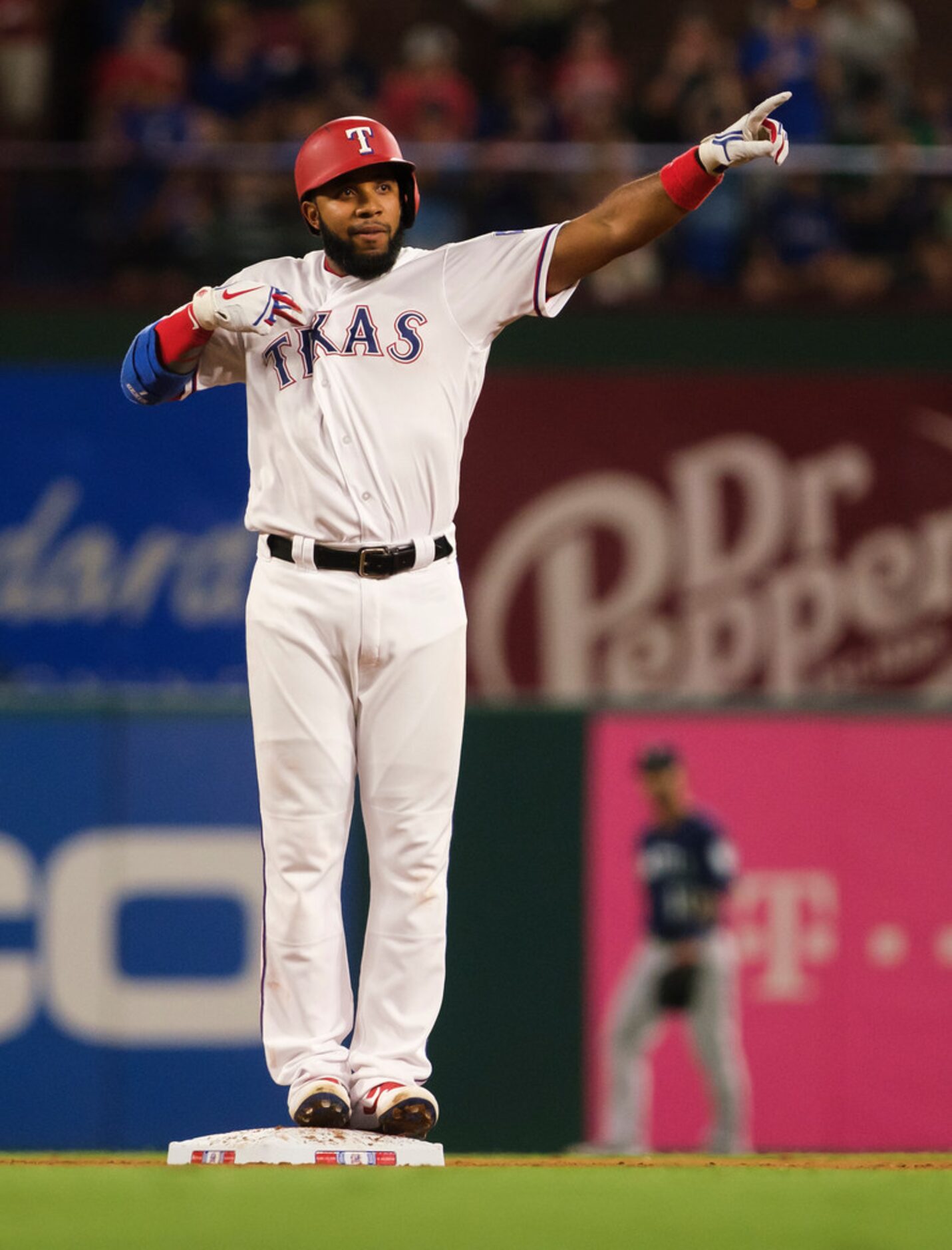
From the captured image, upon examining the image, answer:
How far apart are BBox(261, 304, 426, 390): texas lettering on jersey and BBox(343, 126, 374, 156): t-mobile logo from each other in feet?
1.16

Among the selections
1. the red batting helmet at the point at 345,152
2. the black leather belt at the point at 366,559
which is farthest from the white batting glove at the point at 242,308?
the black leather belt at the point at 366,559

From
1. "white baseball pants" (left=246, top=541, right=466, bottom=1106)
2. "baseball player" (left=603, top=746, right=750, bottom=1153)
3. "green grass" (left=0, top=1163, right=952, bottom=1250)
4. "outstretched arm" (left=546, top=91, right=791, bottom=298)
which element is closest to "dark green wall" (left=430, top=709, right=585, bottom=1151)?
"baseball player" (left=603, top=746, right=750, bottom=1153)

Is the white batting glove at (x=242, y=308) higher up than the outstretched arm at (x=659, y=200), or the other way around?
the outstretched arm at (x=659, y=200)

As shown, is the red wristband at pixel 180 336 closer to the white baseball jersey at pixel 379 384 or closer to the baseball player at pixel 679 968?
the white baseball jersey at pixel 379 384

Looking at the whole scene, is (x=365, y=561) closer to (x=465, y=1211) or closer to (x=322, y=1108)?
(x=322, y=1108)

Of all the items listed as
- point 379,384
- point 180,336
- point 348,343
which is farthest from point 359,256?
point 180,336

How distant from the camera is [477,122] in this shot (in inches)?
480

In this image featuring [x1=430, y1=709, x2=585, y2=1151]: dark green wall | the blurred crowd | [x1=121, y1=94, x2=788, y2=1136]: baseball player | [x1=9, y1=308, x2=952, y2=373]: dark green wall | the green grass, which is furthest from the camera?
[x1=9, y1=308, x2=952, y2=373]: dark green wall

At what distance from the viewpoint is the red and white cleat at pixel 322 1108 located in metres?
4.53

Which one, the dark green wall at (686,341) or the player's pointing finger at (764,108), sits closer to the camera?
the player's pointing finger at (764,108)

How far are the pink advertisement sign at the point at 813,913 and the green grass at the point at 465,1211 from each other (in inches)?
228

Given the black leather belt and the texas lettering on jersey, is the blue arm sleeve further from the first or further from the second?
the black leather belt

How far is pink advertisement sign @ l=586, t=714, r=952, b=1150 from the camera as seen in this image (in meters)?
9.47

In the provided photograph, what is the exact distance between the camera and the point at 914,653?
467 inches
